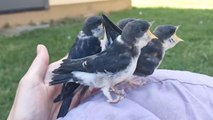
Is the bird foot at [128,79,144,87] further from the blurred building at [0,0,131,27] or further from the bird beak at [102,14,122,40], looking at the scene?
the blurred building at [0,0,131,27]

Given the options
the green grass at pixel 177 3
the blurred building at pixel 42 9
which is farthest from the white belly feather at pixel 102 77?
the green grass at pixel 177 3

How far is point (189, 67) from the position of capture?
3.76m

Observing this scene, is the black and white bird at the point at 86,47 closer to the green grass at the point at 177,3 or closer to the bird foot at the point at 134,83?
the bird foot at the point at 134,83

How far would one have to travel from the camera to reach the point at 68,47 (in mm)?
4340

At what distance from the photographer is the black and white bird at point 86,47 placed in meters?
1.18

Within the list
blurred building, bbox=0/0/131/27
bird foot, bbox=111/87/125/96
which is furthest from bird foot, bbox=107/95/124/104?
blurred building, bbox=0/0/131/27

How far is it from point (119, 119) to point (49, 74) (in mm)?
350

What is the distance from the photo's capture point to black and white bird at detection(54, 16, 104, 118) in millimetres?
1185

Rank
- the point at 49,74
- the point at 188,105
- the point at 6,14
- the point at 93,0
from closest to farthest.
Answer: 1. the point at 188,105
2. the point at 49,74
3. the point at 6,14
4. the point at 93,0

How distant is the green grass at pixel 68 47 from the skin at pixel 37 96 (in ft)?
5.45

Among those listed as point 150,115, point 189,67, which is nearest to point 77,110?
point 150,115

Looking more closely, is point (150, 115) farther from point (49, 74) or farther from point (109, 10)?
point (109, 10)

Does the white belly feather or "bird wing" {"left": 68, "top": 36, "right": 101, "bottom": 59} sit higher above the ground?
"bird wing" {"left": 68, "top": 36, "right": 101, "bottom": 59}

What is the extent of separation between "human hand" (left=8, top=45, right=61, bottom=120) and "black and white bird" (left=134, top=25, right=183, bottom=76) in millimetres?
267
